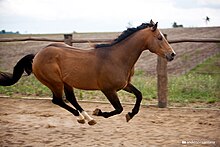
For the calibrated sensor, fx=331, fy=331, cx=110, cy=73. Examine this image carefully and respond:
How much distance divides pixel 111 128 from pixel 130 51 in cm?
145

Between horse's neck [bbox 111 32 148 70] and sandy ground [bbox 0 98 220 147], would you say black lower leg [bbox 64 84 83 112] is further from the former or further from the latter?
horse's neck [bbox 111 32 148 70]

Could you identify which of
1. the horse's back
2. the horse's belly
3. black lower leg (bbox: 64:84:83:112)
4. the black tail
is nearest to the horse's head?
the horse's back

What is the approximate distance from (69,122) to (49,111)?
113cm

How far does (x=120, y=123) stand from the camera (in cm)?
550

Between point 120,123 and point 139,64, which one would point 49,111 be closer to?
point 120,123

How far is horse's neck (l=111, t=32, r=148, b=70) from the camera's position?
14.0 ft

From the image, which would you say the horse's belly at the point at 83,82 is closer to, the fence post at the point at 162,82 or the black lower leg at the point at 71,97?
the black lower leg at the point at 71,97

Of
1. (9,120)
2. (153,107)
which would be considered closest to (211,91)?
(153,107)

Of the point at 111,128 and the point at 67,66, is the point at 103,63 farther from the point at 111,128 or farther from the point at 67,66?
the point at 111,128

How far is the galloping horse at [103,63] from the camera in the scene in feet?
13.8


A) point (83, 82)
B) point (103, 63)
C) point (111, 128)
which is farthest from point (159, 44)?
point (111, 128)

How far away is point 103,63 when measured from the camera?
13.8ft

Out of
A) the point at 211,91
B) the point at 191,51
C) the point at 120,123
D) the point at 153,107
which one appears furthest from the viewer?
the point at 191,51

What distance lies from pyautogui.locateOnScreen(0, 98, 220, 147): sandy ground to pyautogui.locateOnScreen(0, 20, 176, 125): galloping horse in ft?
1.28
